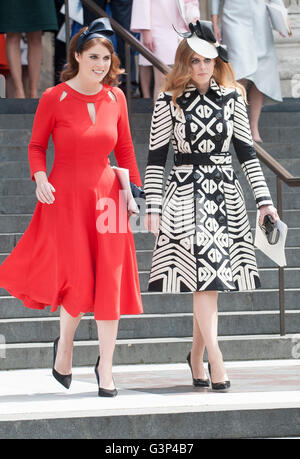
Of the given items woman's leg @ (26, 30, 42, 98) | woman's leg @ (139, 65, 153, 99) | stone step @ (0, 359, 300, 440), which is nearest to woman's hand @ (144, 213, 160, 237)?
stone step @ (0, 359, 300, 440)

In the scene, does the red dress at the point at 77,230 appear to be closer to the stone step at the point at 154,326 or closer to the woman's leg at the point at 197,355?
the woman's leg at the point at 197,355

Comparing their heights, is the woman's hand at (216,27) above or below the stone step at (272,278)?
above

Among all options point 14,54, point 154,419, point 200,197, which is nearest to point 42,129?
point 200,197

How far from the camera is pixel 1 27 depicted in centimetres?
1091

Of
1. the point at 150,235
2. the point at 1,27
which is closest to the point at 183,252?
the point at 150,235

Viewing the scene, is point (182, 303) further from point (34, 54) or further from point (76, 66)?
point (34, 54)

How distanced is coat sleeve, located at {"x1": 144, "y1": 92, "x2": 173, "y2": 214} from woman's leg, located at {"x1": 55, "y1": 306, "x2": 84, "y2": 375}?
2.36ft

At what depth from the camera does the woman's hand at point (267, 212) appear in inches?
241

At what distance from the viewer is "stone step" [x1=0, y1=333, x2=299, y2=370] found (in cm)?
748

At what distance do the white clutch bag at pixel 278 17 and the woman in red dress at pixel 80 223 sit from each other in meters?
4.96

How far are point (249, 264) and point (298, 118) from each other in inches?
225

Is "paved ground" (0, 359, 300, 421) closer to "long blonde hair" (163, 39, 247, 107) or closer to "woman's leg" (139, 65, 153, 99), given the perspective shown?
"long blonde hair" (163, 39, 247, 107)

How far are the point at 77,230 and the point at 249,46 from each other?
18.0ft

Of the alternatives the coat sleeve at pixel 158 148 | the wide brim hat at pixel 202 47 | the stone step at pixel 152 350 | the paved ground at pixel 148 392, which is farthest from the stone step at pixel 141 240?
the wide brim hat at pixel 202 47
